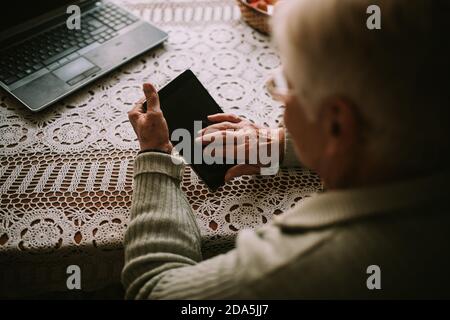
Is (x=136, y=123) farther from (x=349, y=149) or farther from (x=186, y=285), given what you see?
(x=349, y=149)

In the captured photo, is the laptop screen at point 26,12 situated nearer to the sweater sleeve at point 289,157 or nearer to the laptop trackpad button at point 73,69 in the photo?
the laptop trackpad button at point 73,69

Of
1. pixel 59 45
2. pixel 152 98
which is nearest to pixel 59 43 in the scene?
pixel 59 45

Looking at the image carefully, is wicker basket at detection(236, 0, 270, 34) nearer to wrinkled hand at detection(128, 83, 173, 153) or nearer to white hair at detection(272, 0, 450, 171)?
wrinkled hand at detection(128, 83, 173, 153)

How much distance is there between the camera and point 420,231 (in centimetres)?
46

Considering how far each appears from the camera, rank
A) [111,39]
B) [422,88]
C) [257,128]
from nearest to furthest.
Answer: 1. [422,88]
2. [257,128]
3. [111,39]

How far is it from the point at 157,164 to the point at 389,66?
0.46m

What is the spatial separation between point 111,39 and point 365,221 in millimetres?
835

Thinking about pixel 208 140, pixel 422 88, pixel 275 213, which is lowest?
pixel 275 213

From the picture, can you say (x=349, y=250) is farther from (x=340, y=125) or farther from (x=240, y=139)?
(x=240, y=139)

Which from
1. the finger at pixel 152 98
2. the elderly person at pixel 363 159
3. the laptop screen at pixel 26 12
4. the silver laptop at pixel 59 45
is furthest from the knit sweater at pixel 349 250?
→ the laptop screen at pixel 26 12

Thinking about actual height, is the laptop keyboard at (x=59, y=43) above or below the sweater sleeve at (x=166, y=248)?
above

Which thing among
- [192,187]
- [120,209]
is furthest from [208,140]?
[120,209]

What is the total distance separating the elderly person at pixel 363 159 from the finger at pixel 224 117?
1.09 feet

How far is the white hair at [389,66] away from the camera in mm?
428
